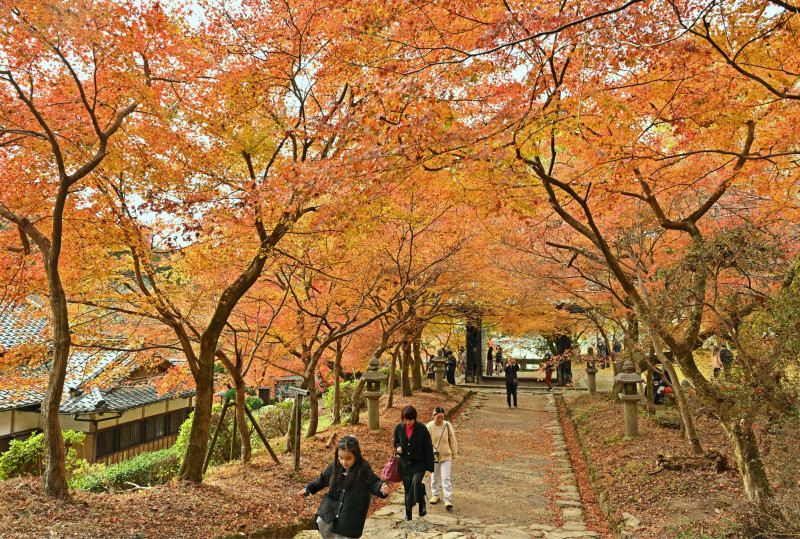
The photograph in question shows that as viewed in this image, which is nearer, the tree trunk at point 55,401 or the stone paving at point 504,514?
the tree trunk at point 55,401

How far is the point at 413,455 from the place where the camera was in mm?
6934

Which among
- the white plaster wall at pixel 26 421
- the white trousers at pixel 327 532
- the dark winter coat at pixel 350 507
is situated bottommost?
the white plaster wall at pixel 26 421

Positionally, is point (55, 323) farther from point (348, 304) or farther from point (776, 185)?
point (776, 185)

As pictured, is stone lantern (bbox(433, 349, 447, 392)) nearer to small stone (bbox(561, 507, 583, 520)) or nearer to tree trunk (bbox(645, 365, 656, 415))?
tree trunk (bbox(645, 365, 656, 415))

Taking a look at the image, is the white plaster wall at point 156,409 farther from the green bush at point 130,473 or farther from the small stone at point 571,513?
the small stone at point 571,513

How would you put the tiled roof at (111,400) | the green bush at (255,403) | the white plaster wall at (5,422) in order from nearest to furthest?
the white plaster wall at (5,422) < the tiled roof at (111,400) < the green bush at (255,403)

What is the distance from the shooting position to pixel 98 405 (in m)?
14.3

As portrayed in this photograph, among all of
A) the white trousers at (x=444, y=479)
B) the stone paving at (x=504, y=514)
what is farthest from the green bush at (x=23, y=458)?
the white trousers at (x=444, y=479)

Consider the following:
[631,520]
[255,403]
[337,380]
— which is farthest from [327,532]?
[255,403]

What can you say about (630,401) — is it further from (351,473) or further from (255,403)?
(255,403)

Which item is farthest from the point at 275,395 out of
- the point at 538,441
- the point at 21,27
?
the point at 21,27

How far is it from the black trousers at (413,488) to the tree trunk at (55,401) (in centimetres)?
415

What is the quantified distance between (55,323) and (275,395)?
25813 millimetres

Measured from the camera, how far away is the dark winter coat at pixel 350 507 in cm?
469
